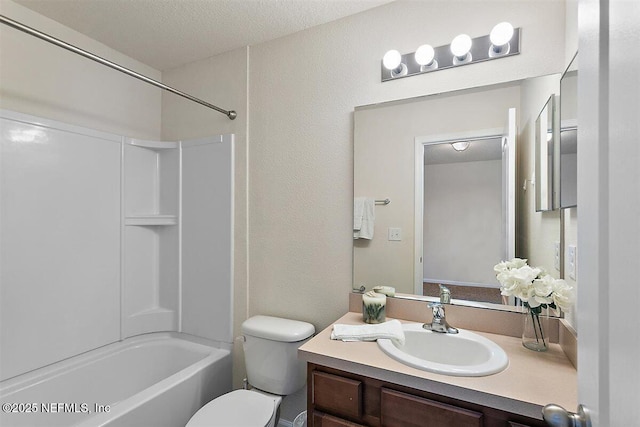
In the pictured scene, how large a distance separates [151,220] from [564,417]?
240 centimetres

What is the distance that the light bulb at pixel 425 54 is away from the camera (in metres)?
1.50

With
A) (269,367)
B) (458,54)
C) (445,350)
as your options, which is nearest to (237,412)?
(269,367)

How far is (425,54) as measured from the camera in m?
1.50

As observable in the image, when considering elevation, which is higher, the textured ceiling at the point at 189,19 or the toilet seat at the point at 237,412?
the textured ceiling at the point at 189,19

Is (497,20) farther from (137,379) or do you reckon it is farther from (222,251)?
(137,379)

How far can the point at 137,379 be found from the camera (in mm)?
2064

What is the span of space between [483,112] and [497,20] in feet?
1.39

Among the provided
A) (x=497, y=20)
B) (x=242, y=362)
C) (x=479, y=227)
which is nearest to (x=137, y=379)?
(x=242, y=362)

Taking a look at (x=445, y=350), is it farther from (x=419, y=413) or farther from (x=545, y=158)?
(x=545, y=158)

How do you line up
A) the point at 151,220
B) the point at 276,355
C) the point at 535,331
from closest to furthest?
1. the point at 535,331
2. the point at 276,355
3. the point at 151,220

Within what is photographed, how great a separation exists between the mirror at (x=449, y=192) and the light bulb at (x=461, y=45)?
0.18m

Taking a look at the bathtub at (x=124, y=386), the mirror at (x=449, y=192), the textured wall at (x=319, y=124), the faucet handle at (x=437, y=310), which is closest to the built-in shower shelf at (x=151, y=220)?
the textured wall at (x=319, y=124)

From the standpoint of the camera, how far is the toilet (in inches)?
59.5

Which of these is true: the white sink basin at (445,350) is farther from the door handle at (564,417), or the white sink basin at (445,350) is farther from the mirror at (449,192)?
the door handle at (564,417)
